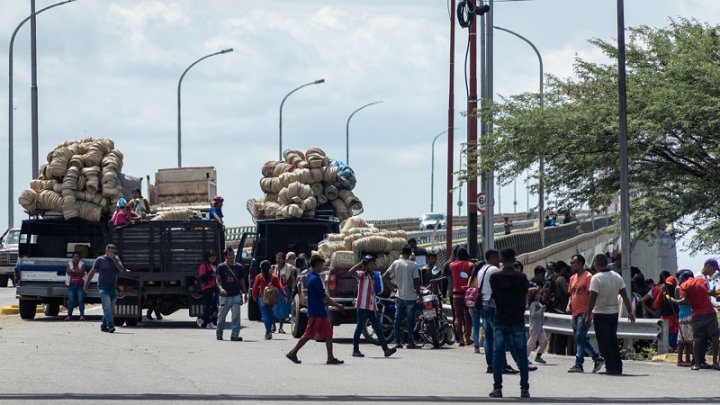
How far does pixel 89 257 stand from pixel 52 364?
13.7m

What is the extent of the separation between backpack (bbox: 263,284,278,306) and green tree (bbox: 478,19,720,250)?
21.4 ft

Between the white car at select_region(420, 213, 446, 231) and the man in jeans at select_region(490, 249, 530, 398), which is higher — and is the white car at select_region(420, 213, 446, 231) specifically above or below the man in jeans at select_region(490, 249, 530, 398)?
above

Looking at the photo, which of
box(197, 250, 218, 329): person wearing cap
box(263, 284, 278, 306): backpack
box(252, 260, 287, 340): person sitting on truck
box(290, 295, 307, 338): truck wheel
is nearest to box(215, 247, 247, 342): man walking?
box(263, 284, 278, 306): backpack

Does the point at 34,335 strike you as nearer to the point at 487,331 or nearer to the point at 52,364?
the point at 52,364

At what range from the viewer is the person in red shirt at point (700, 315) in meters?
20.8

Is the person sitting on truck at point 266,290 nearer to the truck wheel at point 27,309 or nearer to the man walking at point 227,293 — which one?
the man walking at point 227,293

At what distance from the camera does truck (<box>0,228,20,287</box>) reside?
49.1 m

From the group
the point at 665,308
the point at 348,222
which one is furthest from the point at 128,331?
the point at 665,308

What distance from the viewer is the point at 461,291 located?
25109mm

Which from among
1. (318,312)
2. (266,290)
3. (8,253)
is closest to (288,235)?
(266,290)

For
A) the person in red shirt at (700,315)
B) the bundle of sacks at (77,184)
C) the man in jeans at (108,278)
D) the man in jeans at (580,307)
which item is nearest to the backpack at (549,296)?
the person in red shirt at (700,315)

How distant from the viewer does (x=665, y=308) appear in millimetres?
23484

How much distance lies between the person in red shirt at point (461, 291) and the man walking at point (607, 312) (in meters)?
5.00

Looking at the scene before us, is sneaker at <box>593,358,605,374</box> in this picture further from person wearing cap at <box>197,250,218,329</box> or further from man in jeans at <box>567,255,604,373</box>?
person wearing cap at <box>197,250,218,329</box>
